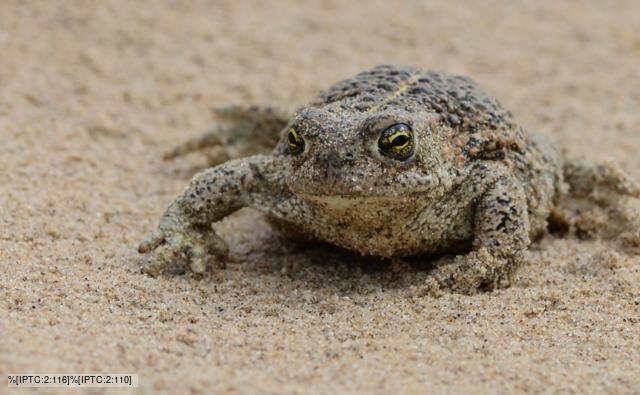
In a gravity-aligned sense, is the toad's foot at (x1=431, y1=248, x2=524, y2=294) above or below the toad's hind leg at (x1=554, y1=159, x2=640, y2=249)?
below

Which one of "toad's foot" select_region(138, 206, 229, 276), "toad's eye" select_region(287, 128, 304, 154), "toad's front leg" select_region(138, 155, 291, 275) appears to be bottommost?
"toad's foot" select_region(138, 206, 229, 276)

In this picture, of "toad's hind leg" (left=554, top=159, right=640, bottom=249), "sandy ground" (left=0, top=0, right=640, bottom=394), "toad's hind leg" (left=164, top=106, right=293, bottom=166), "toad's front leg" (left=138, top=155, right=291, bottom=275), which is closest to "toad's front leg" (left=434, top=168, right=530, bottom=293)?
"sandy ground" (left=0, top=0, right=640, bottom=394)

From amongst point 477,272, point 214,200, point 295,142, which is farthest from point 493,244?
point 214,200

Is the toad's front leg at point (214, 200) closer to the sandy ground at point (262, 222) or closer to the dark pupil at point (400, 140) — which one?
the sandy ground at point (262, 222)

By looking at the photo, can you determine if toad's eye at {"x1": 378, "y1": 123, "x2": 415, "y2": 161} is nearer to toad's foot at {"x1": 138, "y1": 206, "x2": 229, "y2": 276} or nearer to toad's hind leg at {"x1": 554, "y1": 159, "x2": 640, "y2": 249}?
toad's foot at {"x1": 138, "y1": 206, "x2": 229, "y2": 276}

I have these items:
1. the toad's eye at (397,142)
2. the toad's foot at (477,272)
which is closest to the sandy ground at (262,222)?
the toad's foot at (477,272)

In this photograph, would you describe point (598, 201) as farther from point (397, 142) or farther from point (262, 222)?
point (262, 222)
